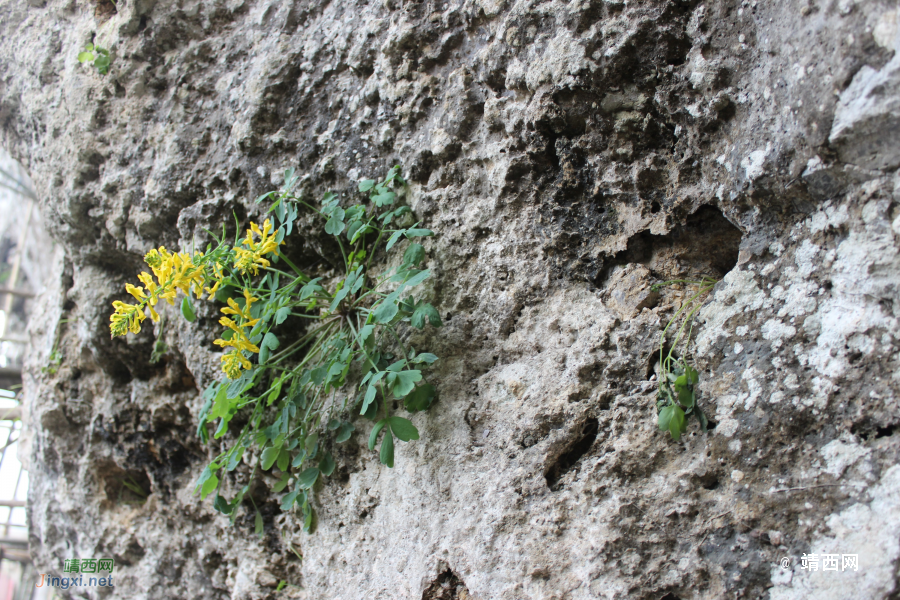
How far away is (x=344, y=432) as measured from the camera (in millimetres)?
1431

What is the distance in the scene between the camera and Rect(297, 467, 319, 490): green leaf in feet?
4.80

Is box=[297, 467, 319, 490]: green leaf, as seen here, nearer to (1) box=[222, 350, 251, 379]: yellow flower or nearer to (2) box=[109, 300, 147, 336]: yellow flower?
(1) box=[222, 350, 251, 379]: yellow flower

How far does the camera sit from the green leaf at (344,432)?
142cm

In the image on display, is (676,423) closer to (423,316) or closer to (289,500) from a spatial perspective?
(423,316)

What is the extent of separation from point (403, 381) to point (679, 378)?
56cm

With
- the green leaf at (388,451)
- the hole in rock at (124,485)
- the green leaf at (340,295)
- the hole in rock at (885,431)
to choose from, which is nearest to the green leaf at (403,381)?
the green leaf at (388,451)

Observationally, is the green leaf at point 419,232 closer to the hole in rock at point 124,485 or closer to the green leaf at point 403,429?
the green leaf at point 403,429

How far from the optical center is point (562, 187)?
131 centimetres

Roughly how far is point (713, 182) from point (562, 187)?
32 cm

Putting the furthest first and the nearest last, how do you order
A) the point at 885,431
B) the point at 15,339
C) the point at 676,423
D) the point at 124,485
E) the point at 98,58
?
the point at 15,339
the point at 124,485
the point at 98,58
the point at 676,423
the point at 885,431

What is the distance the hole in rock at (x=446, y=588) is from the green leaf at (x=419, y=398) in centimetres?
36

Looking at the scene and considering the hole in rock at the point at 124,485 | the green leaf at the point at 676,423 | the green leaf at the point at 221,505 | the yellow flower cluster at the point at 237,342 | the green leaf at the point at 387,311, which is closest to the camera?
the green leaf at the point at 676,423

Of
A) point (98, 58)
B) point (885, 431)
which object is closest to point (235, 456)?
point (885, 431)

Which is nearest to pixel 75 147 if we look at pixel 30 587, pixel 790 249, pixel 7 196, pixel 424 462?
pixel 424 462
